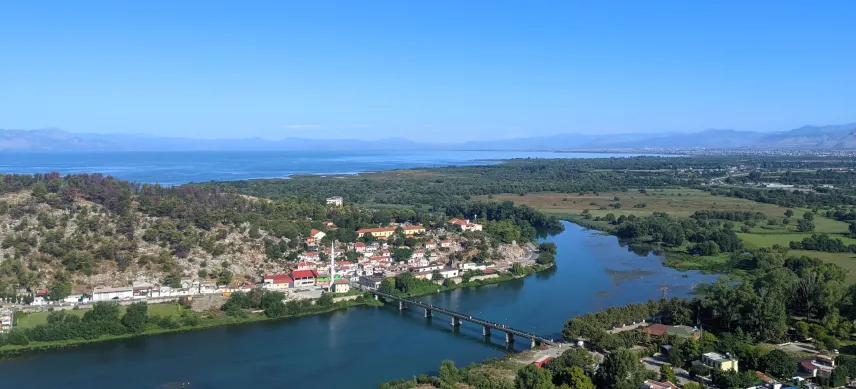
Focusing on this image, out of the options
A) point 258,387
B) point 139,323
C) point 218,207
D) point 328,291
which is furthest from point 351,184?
point 258,387

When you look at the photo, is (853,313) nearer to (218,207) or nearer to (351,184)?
(218,207)

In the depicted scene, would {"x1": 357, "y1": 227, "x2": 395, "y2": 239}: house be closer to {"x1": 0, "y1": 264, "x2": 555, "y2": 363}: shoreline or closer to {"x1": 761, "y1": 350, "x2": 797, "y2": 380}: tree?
{"x1": 0, "y1": 264, "x2": 555, "y2": 363}: shoreline

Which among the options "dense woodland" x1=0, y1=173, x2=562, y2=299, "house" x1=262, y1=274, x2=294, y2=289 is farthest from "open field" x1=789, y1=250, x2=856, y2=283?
"house" x1=262, y1=274, x2=294, y2=289

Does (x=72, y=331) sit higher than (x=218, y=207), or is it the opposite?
(x=218, y=207)

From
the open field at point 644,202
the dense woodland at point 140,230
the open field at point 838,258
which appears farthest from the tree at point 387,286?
the open field at point 644,202

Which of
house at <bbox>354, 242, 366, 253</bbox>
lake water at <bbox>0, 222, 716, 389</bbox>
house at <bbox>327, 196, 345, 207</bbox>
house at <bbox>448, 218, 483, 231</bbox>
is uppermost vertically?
house at <bbox>327, 196, 345, 207</bbox>
